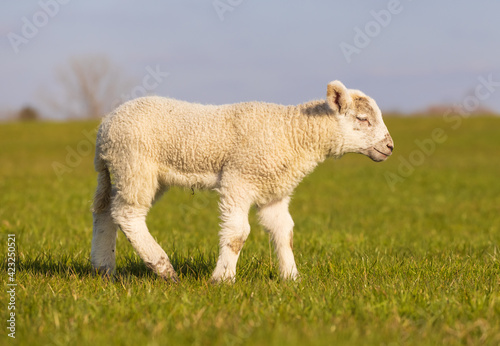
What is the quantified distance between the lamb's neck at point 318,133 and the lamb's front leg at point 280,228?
633mm

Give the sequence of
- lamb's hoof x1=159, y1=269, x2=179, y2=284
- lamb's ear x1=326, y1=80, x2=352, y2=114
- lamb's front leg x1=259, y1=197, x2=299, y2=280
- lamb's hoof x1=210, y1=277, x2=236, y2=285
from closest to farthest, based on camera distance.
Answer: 1. lamb's hoof x1=210, y1=277, x2=236, y2=285
2. lamb's ear x1=326, y1=80, x2=352, y2=114
3. lamb's hoof x1=159, y1=269, x2=179, y2=284
4. lamb's front leg x1=259, y1=197, x2=299, y2=280

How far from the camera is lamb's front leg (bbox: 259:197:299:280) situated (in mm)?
5367

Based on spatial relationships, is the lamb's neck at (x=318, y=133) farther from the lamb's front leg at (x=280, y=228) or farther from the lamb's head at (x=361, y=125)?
the lamb's front leg at (x=280, y=228)

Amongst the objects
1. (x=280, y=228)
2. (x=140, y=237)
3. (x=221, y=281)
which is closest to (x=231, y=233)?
(x=221, y=281)

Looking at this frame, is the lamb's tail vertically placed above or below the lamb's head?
below

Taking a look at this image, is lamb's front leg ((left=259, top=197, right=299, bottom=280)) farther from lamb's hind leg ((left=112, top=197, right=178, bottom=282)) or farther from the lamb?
lamb's hind leg ((left=112, top=197, right=178, bottom=282))

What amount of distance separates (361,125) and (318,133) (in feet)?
1.28

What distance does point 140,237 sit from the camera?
522 centimetres

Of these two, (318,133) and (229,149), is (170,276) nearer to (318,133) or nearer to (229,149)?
(229,149)

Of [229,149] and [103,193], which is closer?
[229,149]

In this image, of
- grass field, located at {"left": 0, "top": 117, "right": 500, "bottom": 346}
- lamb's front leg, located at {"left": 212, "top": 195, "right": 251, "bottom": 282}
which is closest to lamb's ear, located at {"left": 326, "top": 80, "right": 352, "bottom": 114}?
lamb's front leg, located at {"left": 212, "top": 195, "right": 251, "bottom": 282}

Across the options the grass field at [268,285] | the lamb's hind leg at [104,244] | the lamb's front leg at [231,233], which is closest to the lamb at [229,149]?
the lamb's front leg at [231,233]

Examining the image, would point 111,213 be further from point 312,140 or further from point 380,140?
point 380,140

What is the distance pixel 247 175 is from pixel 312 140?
686mm
